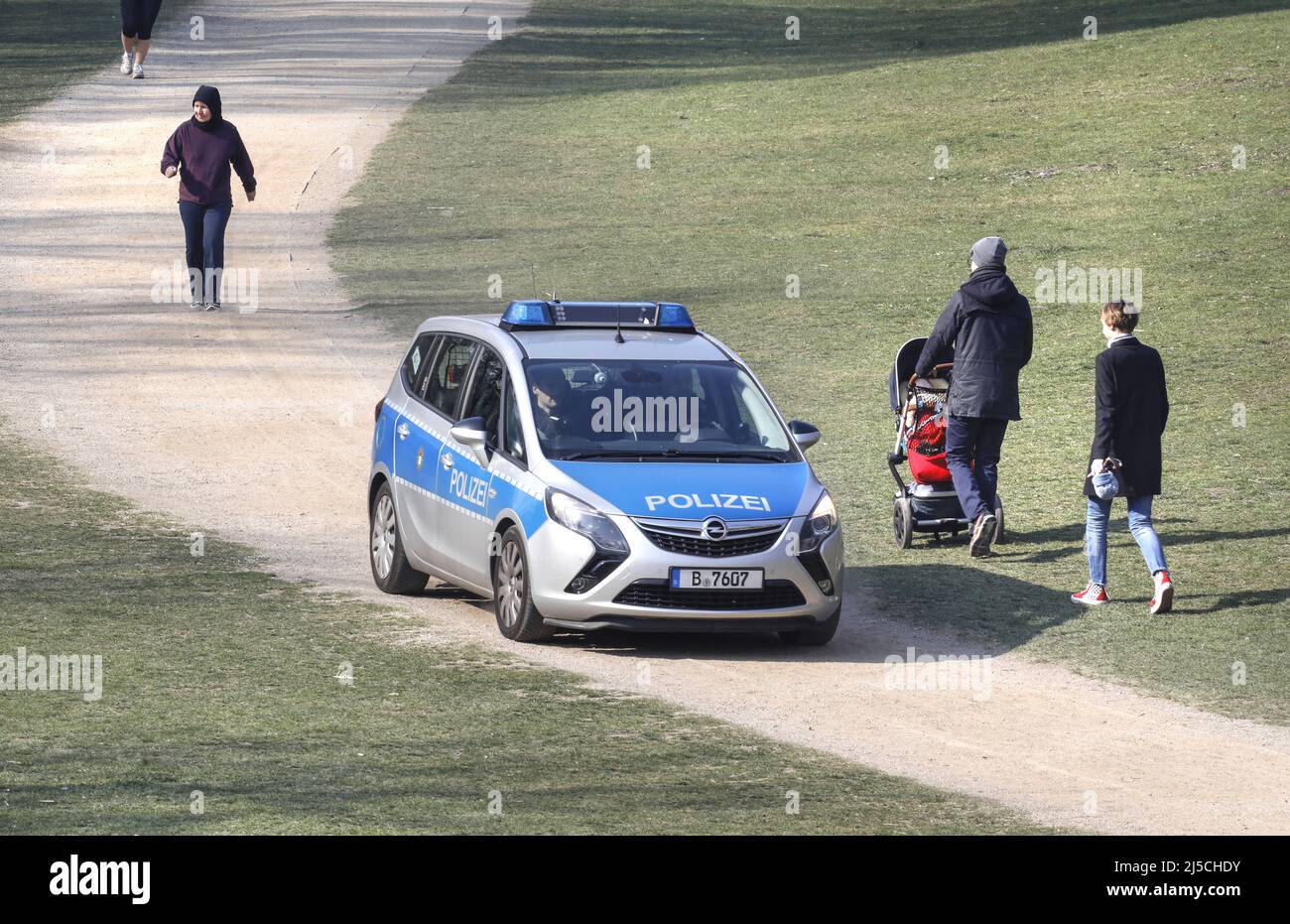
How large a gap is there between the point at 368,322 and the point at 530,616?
11491mm

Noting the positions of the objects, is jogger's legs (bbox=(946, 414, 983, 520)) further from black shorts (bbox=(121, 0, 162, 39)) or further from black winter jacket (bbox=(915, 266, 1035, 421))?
black shorts (bbox=(121, 0, 162, 39))

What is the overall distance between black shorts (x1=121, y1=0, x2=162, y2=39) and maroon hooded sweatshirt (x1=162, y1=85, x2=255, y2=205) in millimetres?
15095

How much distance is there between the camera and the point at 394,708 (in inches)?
392

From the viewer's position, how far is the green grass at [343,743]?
811cm

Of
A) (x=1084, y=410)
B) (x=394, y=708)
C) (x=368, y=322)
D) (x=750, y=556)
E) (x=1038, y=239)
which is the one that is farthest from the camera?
(x=1038, y=239)

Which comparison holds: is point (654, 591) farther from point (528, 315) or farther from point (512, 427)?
point (528, 315)

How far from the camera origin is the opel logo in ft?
36.9

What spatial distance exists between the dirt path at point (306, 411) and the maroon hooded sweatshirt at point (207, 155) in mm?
1770

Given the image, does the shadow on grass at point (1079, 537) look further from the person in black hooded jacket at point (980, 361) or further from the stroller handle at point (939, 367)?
the stroller handle at point (939, 367)

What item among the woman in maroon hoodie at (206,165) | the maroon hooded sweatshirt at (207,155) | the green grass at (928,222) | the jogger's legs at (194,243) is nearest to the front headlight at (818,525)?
the green grass at (928,222)

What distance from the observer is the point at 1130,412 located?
40.9 ft

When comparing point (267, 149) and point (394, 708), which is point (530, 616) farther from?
point (267, 149)

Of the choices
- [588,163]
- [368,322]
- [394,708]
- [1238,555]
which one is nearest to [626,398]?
[394,708]

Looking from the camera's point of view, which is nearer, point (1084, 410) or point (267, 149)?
point (1084, 410)
